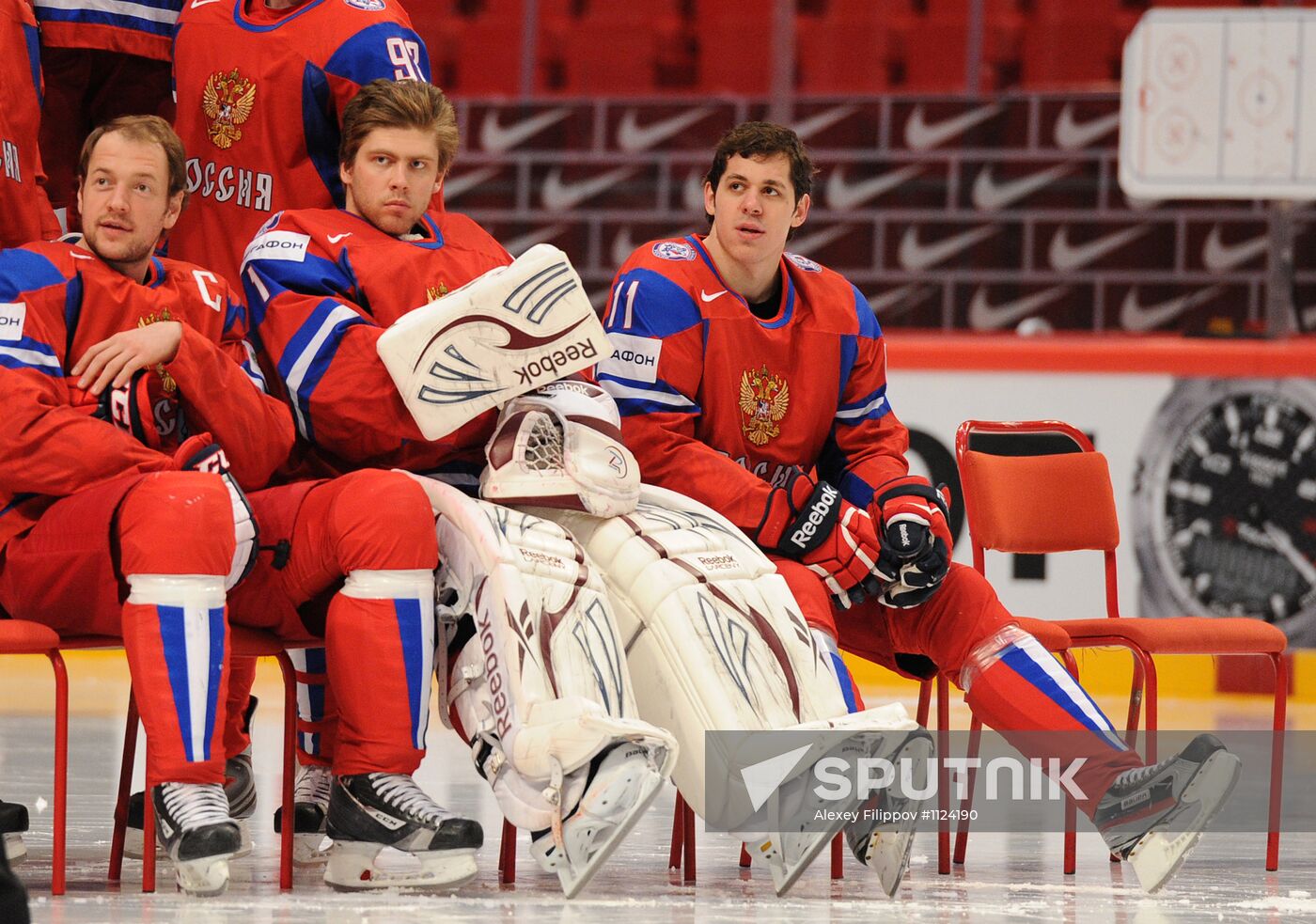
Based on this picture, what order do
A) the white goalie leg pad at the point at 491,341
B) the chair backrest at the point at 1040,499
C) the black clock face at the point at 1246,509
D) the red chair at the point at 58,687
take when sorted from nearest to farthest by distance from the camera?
the red chair at the point at 58,687 < the white goalie leg pad at the point at 491,341 < the chair backrest at the point at 1040,499 < the black clock face at the point at 1246,509

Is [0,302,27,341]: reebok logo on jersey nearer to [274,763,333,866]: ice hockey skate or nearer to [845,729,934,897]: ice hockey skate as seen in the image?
[274,763,333,866]: ice hockey skate

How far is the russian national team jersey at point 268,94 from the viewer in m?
3.38

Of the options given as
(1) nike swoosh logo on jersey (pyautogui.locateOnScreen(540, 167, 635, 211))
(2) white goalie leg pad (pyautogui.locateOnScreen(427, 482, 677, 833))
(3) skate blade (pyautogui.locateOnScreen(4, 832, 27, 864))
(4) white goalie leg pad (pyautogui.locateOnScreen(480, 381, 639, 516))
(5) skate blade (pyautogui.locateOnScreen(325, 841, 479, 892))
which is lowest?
(3) skate blade (pyautogui.locateOnScreen(4, 832, 27, 864))

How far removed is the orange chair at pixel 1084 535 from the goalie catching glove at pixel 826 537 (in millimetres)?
389

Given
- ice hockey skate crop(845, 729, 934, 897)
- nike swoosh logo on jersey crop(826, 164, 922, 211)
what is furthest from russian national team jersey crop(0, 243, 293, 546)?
nike swoosh logo on jersey crop(826, 164, 922, 211)

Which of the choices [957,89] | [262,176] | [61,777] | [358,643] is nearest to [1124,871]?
[358,643]

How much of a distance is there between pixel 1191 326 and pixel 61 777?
425 centimetres

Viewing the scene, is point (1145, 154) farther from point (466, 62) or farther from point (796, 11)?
point (466, 62)

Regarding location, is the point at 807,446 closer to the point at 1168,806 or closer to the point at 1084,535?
A: the point at 1084,535

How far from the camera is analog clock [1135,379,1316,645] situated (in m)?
5.67

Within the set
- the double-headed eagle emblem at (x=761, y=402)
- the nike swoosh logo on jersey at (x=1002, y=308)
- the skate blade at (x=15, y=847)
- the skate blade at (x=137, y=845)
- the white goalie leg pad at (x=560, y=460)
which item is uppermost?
the nike swoosh logo on jersey at (x=1002, y=308)

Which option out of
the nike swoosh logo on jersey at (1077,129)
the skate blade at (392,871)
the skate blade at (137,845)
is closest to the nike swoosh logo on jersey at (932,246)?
the nike swoosh logo on jersey at (1077,129)

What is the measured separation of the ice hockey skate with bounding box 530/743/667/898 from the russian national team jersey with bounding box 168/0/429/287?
4.45 ft

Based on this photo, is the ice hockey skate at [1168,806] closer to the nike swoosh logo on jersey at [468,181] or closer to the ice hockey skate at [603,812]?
the ice hockey skate at [603,812]
